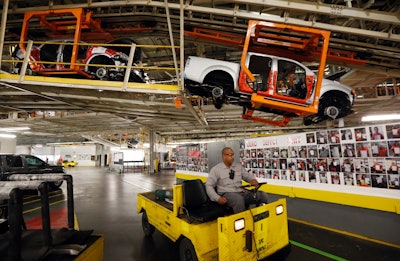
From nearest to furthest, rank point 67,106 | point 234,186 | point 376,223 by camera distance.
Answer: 1. point 234,186
2. point 376,223
3. point 67,106

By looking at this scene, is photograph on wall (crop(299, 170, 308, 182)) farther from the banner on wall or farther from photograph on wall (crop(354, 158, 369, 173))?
photograph on wall (crop(354, 158, 369, 173))

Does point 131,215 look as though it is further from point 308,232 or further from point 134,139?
point 134,139

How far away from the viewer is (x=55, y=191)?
1023cm

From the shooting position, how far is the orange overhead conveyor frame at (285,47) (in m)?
4.46

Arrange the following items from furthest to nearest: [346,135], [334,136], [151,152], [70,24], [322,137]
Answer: [151,152], [70,24], [322,137], [334,136], [346,135]

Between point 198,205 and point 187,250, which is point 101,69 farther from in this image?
point 187,250

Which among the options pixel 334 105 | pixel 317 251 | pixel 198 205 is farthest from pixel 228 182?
pixel 334 105

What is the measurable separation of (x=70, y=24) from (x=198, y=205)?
6894 millimetres

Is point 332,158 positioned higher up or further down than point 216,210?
higher up

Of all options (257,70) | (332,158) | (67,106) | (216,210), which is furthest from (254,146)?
(67,106)

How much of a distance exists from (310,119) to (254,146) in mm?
2061

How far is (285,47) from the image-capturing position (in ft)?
18.6

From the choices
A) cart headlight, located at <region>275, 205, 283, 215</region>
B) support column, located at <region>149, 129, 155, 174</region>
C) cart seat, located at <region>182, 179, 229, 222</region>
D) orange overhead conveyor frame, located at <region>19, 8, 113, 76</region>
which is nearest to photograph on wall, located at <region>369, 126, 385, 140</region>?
cart headlight, located at <region>275, 205, 283, 215</region>

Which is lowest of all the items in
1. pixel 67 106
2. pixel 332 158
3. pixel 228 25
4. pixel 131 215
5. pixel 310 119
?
pixel 131 215
